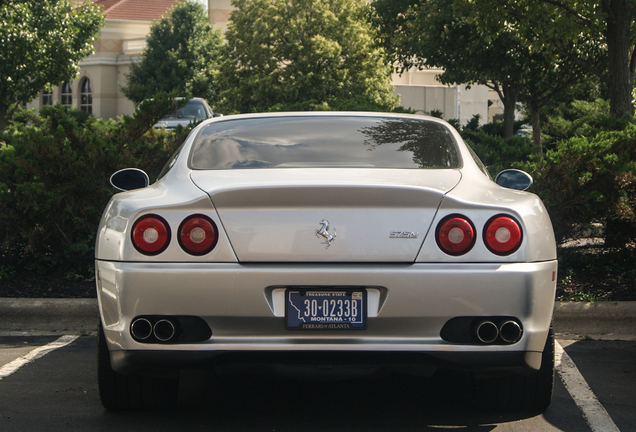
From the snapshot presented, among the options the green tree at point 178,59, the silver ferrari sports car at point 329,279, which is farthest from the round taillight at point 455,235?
the green tree at point 178,59

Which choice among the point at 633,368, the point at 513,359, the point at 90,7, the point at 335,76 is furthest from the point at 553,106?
the point at 513,359

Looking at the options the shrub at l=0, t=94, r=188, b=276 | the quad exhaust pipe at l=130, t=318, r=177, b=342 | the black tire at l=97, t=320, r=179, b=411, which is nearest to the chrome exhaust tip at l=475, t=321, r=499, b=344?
the quad exhaust pipe at l=130, t=318, r=177, b=342

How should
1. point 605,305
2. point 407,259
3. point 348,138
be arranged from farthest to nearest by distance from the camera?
point 605,305, point 348,138, point 407,259

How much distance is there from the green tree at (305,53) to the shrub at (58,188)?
21.6 metres

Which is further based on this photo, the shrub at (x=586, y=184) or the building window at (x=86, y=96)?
the building window at (x=86, y=96)

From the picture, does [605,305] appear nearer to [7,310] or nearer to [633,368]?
[633,368]

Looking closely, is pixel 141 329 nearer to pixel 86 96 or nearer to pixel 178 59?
pixel 178 59

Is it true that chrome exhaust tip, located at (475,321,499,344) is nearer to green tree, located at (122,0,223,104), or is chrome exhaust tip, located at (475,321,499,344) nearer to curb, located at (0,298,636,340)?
curb, located at (0,298,636,340)

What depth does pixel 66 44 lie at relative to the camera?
77.8 ft

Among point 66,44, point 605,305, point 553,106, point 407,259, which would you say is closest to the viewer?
point 407,259

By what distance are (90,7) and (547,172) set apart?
21295 mm

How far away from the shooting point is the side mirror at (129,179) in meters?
4.87

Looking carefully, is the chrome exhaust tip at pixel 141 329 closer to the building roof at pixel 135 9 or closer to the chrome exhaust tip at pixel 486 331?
the chrome exhaust tip at pixel 486 331

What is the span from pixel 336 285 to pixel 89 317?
3.43 m
